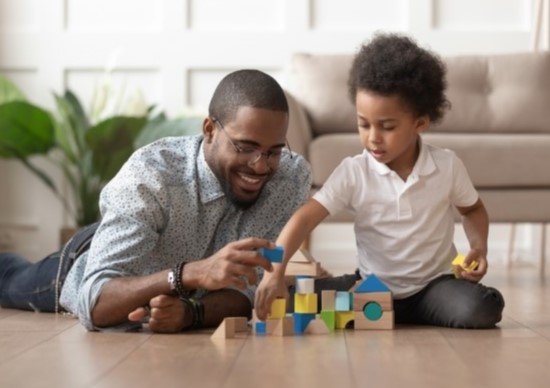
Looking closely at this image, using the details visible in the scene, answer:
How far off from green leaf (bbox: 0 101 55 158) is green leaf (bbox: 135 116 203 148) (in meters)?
0.41

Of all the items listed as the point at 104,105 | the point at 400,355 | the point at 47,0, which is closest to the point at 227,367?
the point at 400,355

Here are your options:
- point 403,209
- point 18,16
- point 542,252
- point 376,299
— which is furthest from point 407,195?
point 18,16

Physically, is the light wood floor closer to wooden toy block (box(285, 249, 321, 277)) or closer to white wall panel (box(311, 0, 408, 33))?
wooden toy block (box(285, 249, 321, 277))

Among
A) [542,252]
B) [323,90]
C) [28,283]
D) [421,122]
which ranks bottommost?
[542,252]

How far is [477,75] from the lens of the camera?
466cm

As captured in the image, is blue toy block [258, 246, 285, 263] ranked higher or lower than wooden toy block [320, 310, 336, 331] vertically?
higher

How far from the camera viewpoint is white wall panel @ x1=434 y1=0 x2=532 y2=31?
5.27 m

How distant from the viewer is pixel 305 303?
91.2 inches

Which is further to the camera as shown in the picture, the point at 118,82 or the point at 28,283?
the point at 118,82

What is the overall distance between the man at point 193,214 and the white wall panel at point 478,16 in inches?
115

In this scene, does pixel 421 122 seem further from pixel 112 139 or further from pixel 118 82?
pixel 118 82

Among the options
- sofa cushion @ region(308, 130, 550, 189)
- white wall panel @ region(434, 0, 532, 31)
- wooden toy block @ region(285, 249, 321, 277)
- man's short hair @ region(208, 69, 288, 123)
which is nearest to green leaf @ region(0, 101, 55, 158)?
sofa cushion @ region(308, 130, 550, 189)

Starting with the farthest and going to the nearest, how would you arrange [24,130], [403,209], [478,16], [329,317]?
[478,16], [24,130], [403,209], [329,317]

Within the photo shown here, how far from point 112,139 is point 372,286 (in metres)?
2.61
